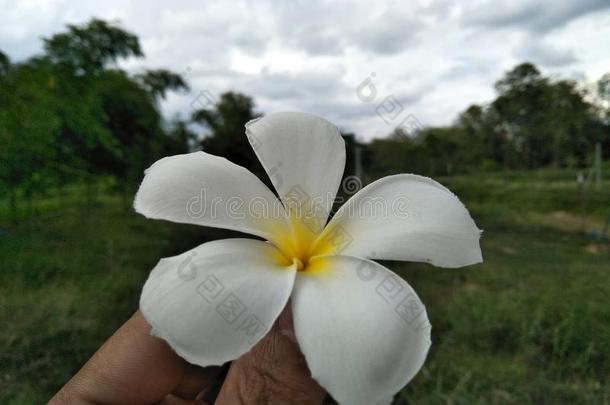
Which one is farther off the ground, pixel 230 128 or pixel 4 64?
pixel 4 64

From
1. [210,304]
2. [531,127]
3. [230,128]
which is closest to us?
[210,304]

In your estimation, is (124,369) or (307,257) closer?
(307,257)

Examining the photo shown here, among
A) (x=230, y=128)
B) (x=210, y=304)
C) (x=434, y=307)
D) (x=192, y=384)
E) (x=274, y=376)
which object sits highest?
(x=230, y=128)

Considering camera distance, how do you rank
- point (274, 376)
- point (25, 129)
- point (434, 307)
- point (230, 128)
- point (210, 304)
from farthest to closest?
1. point (230, 128)
2. point (434, 307)
3. point (25, 129)
4. point (274, 376)
5. point (210, 304)

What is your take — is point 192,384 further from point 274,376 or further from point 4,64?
point 4,64

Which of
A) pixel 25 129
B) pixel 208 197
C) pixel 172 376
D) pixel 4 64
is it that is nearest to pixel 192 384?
pixel 172 376

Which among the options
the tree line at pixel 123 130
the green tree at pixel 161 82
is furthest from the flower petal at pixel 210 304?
the green tree at pixel 161 82
